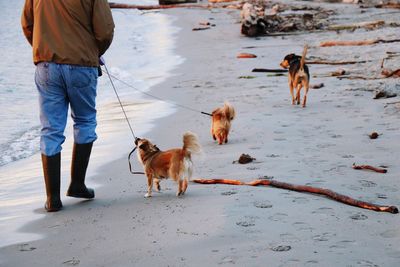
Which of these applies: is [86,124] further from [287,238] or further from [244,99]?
[244,99]

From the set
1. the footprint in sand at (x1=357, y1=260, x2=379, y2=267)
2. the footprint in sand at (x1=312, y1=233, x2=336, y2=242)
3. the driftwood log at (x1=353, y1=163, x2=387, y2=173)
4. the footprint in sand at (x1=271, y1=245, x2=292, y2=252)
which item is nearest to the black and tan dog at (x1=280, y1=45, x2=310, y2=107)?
the driftwood log at (x1=353, y1=163, x2=387, y2=173)

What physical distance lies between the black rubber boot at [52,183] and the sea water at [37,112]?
11cm

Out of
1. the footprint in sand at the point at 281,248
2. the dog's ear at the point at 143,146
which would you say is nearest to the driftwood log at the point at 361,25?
the dog's ear at the point at 143,146

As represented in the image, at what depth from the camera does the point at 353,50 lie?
52.1 ft

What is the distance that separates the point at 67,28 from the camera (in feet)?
17.3

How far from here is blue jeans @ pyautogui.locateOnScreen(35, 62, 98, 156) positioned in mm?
5328

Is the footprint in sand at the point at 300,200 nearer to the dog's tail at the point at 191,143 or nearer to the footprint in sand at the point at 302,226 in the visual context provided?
the footprint in sand at the point at 302,226

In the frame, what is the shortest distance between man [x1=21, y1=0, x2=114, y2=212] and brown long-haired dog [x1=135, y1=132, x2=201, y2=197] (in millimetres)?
601

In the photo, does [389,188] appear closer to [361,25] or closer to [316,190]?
[316,190]

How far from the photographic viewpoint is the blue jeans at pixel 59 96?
5328mm

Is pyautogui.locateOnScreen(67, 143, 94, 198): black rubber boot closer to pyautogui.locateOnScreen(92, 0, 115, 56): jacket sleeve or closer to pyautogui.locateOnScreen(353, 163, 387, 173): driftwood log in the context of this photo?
pyautogui.locateOnScreen(92, 0, 115, 56): jacket sleeve

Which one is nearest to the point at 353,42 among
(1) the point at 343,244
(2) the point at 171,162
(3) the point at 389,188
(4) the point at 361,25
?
(4) the point at 361,25

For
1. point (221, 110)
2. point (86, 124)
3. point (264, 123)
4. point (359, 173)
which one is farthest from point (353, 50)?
point (86, 124)

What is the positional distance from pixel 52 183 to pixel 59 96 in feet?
2.32
